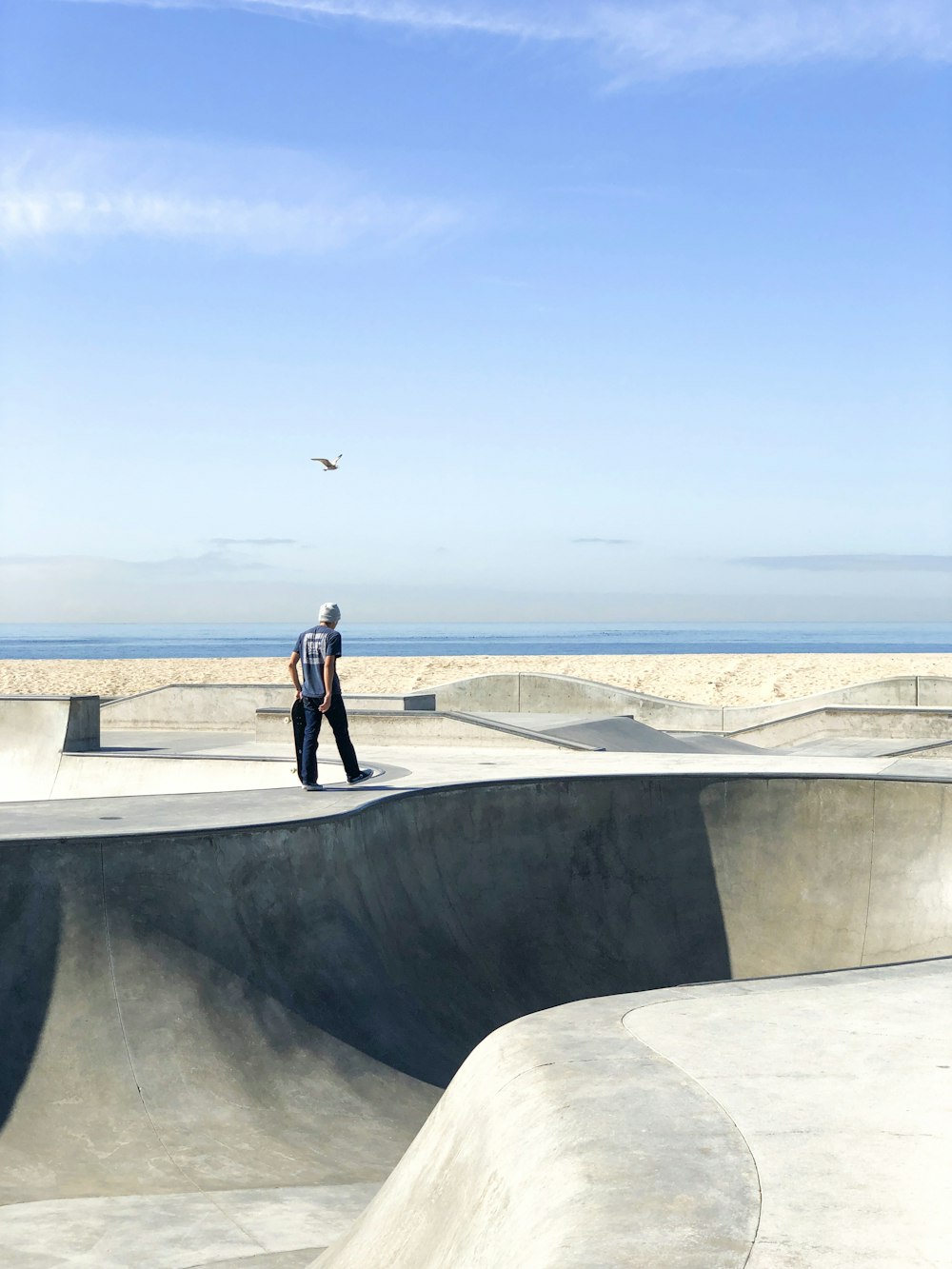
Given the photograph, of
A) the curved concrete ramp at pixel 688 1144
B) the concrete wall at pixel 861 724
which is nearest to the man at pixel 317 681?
the curved concrete ramp at pixel 688 1144

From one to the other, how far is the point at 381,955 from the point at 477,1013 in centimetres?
86

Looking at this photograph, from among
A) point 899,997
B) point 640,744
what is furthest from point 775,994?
point 640,744

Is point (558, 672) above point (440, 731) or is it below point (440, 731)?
below

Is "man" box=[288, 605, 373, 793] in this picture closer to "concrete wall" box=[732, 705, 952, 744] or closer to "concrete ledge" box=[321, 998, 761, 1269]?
"concrete ledge" box=[321, 998, 761, 1269]

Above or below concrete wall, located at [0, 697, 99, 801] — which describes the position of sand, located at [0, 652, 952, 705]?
below

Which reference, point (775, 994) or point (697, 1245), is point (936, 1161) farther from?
point (775, 994)

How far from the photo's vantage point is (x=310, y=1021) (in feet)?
23.6

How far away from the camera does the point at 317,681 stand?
31.6 ft

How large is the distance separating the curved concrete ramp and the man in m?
5.32

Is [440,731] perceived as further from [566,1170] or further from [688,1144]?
[566,1170]

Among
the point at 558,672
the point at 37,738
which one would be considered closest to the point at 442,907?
the point at 37,738

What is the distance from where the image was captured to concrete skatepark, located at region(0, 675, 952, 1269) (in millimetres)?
3078

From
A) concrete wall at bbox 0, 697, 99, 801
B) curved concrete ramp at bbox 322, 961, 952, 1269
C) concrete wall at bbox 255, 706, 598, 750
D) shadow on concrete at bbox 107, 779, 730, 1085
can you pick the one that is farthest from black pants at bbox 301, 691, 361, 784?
concrete wall at bbox 0, 697, 99, 801

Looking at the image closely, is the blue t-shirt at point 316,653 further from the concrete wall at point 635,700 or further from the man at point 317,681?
the concrete wall at point 635,700
